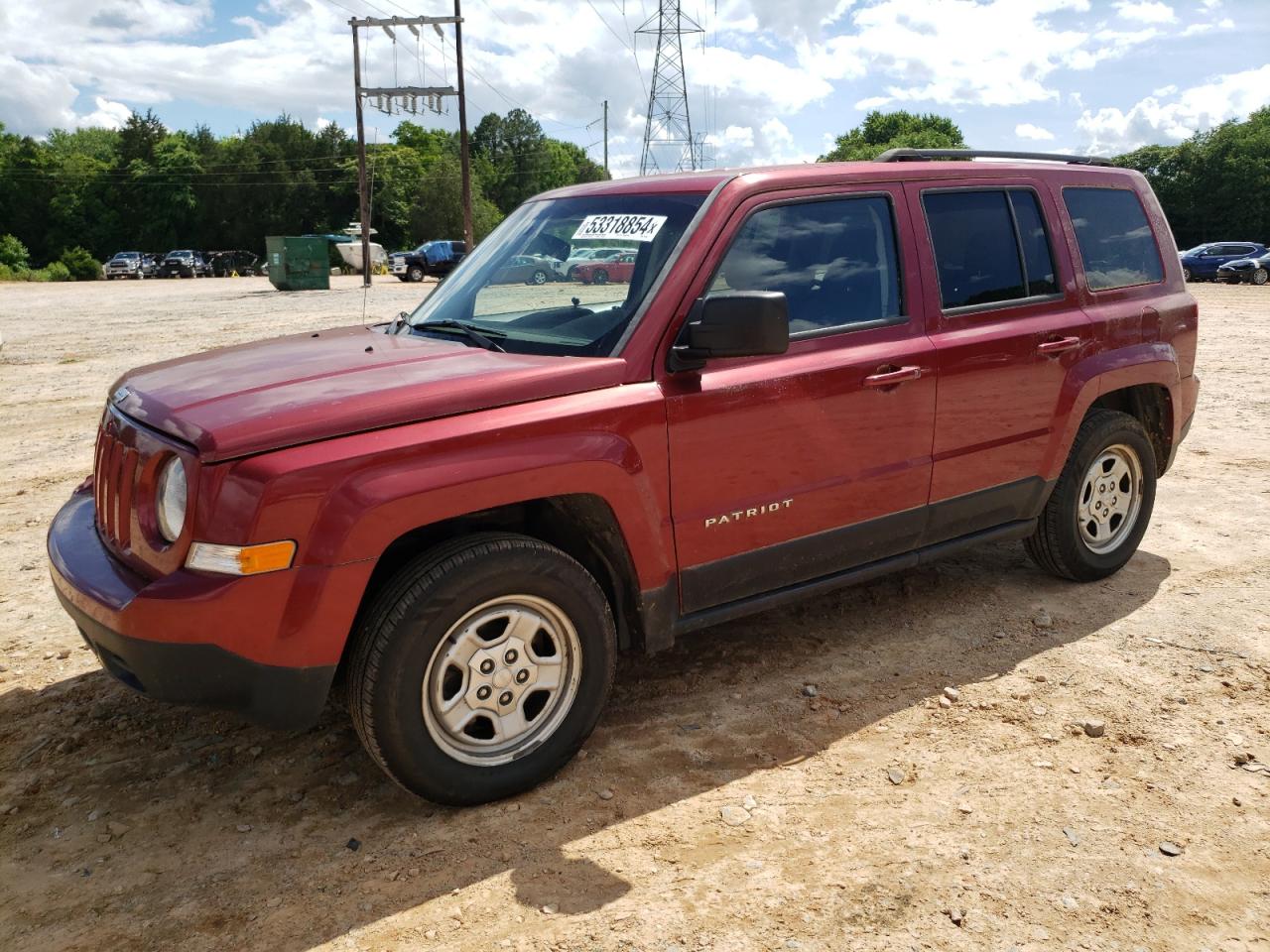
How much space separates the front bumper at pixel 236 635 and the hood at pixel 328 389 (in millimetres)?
370

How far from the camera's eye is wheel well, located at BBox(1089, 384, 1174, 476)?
5059mm

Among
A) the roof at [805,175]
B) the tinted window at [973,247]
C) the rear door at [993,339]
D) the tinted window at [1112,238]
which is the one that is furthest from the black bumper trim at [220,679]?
the tinted window at [1112,238]

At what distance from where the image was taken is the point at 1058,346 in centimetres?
445

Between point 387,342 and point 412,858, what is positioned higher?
point 387,342

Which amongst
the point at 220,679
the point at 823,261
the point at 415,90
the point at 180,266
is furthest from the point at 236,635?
the point at 180,266

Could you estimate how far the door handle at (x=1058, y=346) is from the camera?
4.39 metres

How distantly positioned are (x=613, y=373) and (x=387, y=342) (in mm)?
1007

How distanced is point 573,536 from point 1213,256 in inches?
1565

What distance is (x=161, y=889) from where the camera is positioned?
9.37 feet

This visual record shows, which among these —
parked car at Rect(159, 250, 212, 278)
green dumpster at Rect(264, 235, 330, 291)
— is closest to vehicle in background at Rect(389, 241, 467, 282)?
green dumpster at Rect(264, 235, 330, 291)

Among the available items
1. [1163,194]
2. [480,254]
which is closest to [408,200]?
[1163,194]

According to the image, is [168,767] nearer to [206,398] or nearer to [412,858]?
[412,858]

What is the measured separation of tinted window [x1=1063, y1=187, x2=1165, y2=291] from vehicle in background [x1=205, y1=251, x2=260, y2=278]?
61.2 m

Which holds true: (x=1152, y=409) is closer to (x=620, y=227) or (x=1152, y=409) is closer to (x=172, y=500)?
(x=620, y=227)
